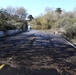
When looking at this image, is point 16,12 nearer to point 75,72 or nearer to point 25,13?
point 25,13

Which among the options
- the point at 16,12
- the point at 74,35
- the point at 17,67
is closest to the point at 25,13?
the point at 16,12

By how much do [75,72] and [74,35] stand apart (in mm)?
28364

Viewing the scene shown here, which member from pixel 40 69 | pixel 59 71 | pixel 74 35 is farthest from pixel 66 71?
pixel 74 35

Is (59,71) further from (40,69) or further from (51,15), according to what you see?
(51,15)

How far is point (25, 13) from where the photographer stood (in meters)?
127

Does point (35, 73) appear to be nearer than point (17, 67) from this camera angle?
Yes

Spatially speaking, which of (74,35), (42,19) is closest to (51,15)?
(42,19)

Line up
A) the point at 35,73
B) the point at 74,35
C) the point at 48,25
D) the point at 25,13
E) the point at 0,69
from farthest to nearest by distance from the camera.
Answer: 1. the point at 25,13
2. the point at 48,25
3. the point at 74,35
4. the point at 0,69
5. the point at 35,73

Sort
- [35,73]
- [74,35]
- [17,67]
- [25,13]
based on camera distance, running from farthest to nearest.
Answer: [25,13] < [74,35] < [17,67] < [35,73]

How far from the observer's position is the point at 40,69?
34.3 ft

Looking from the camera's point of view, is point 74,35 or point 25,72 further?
point 74,35

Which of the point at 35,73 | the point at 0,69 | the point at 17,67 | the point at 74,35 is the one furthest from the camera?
the point at 74,35

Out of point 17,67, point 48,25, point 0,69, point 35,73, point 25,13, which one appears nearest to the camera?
point 35,73

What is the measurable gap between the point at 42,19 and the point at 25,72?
372 ft
